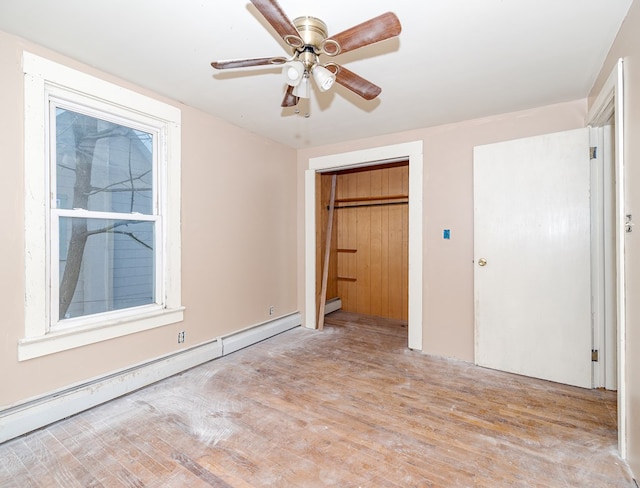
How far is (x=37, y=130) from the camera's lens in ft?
6.64

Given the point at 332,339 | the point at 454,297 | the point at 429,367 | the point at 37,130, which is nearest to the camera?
the point at 37,130

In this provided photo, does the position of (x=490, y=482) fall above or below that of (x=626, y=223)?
below

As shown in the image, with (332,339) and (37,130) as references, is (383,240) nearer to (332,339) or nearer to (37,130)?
(332,339)

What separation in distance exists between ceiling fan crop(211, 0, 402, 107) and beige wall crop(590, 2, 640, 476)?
130cm

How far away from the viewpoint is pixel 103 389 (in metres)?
2.35

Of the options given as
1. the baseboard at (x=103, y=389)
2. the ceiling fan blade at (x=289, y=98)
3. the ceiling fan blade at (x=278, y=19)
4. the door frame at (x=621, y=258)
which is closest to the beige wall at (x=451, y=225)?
the door frame at (x=621, y=258)

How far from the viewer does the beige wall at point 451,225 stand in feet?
10.5

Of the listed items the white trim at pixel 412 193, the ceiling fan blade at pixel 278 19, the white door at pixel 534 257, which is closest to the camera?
the ceiling fan blade at pixel 278 19

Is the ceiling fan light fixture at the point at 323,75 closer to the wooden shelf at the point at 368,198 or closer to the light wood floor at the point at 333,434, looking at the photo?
the light wood floor at the point at 333,434

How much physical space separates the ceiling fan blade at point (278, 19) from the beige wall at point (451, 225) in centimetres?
223

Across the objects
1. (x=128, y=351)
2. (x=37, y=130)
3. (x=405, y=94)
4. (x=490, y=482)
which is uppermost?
(x=405, y=94)

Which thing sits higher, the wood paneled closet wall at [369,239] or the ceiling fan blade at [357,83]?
the ceiling fan blade at [357,83]

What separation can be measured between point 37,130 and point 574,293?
4113 mm

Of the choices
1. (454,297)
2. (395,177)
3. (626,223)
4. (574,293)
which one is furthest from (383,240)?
(626,223)
